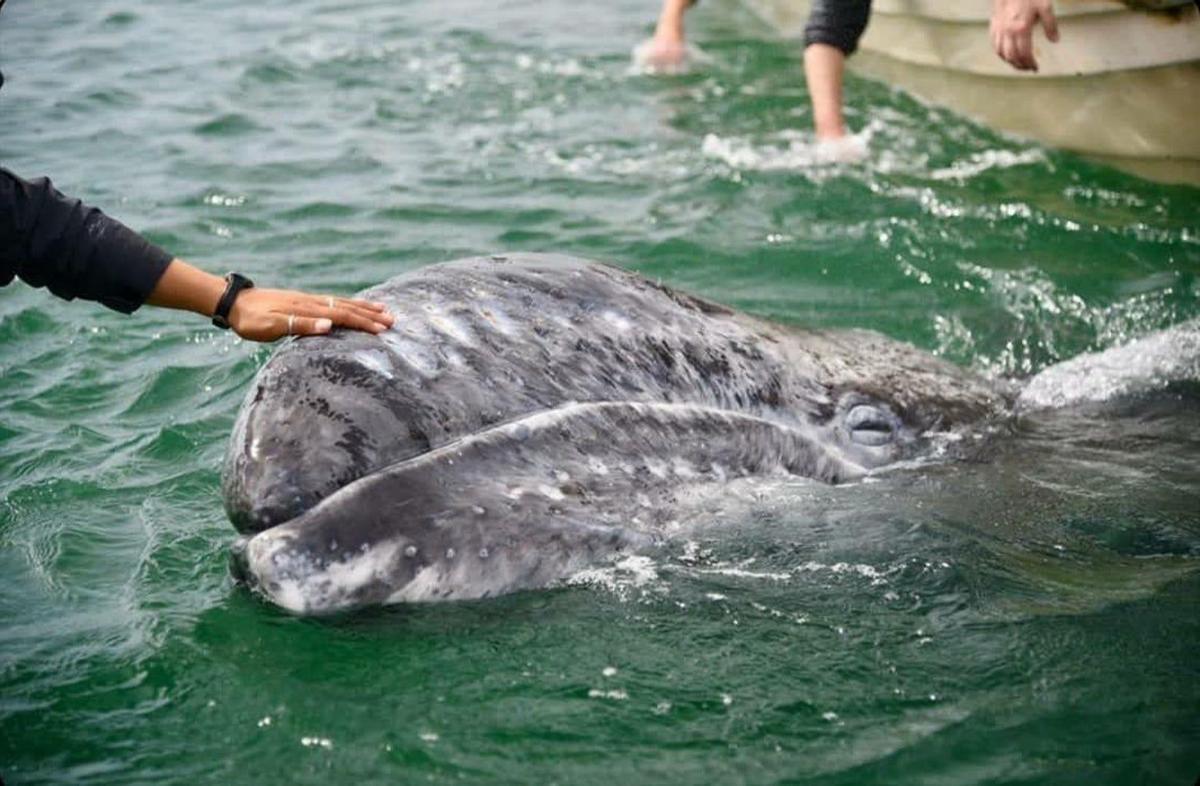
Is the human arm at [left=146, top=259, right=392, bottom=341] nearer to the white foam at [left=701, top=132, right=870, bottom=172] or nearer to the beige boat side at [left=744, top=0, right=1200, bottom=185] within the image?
the white foam at [left=701, top=132, right=870, bottom=172]

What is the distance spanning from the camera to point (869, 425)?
5363mm

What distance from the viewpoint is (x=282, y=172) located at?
995 cm

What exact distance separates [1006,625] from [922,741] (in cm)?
68

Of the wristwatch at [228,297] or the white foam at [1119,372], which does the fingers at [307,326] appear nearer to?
the wristwatch at [228,297]

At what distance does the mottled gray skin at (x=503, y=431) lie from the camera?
4121 millimetres

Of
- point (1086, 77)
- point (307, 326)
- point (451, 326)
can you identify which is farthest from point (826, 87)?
point (307, 326)

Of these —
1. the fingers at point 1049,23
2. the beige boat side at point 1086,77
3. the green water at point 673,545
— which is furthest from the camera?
Result: the beige boat side at point 1086,77

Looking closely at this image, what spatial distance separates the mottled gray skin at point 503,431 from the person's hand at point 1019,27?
12.2 ft

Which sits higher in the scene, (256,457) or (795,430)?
(256,457)

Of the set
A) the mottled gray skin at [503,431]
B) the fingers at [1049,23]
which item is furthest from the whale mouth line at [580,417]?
the fingers at [1049,23]

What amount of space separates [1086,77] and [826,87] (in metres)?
1.66

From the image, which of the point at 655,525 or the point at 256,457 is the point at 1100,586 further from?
the point at 256,457

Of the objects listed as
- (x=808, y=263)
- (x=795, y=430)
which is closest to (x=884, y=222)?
(x=808, y=263)

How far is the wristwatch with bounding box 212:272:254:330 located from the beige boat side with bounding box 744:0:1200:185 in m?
6.28
